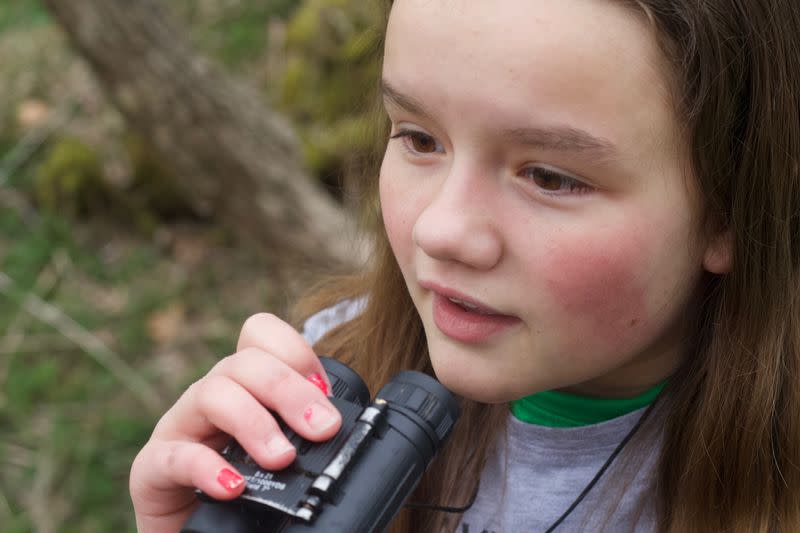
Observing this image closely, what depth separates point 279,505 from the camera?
4.00 ft

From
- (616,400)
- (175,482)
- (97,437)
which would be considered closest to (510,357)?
(616,400)

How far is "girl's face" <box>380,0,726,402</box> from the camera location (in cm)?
129

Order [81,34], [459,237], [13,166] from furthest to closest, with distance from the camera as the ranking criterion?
[13,166] < [81,34] < [459,237]

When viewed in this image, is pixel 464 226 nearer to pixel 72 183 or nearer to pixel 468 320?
pixel 468 320

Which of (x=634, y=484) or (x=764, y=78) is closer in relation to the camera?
(x=764, y=78)

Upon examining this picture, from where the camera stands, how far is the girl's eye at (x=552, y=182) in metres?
1.36

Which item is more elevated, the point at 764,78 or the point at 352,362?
the point at 764,78

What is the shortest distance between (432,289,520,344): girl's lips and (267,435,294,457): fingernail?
302 millimetres

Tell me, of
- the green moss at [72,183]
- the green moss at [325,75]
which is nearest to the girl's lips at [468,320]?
the green moss at [325,75]

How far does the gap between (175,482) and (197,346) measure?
228cm

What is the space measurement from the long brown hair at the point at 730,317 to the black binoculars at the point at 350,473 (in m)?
0.46

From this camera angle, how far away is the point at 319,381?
1.42 m

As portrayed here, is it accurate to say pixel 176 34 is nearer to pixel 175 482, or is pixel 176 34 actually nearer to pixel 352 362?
pixel 352 362

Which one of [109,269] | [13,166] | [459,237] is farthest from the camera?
[13,166]
